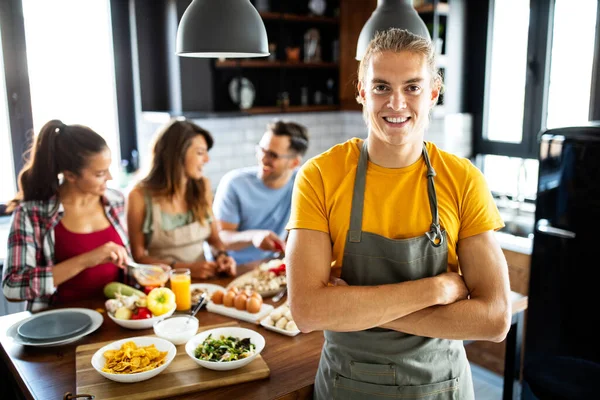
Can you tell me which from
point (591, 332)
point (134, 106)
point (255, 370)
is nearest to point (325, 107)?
point (134, 106)

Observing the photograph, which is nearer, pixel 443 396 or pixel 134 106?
pixel 443 396

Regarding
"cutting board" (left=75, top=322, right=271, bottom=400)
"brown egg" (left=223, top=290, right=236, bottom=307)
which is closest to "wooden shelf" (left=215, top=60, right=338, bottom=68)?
"brown egg" (left=223, top=290, right=236, bottom=307)

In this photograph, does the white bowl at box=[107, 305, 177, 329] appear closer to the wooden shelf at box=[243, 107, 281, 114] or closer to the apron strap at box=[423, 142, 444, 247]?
the apron strap at box=[423, 142, 444, 247]

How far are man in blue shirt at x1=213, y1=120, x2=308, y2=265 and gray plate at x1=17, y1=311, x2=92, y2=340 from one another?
1.21 meters

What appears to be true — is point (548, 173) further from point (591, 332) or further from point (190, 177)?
point (190, 177)

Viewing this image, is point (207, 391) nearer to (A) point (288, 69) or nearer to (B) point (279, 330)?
(B) point (279, 330)

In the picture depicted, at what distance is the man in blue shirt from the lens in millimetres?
3336

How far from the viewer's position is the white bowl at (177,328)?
1.90 metres

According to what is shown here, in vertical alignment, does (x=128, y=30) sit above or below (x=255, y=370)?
above

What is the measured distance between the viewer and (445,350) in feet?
5.17

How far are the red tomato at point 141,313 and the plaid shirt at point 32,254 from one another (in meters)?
0.45

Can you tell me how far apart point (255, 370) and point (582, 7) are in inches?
138

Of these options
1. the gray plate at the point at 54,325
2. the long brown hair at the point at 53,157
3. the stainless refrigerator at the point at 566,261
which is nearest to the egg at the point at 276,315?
the gray plate at the point at 54,325

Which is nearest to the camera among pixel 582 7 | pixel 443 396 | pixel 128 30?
pixel 443 396
